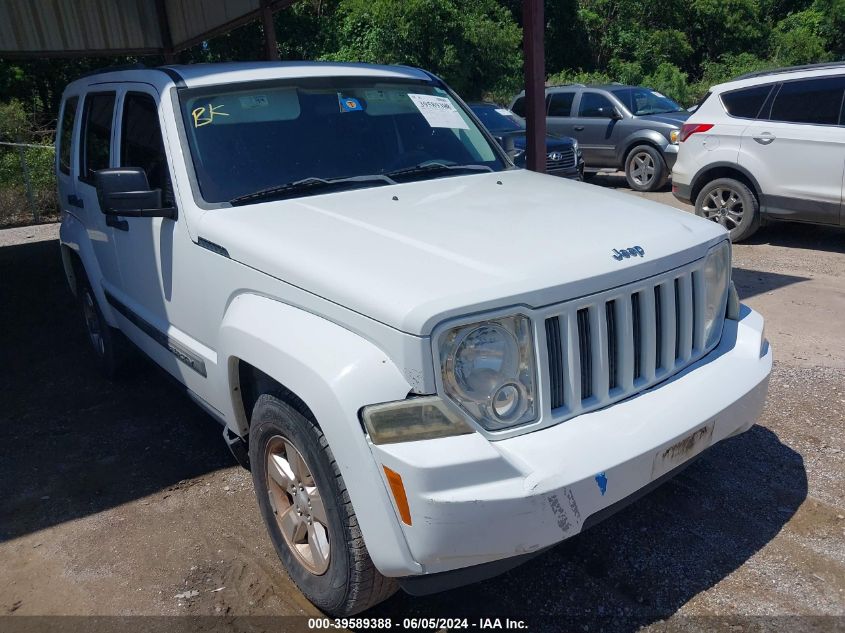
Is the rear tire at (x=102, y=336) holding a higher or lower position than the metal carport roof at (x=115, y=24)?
lower

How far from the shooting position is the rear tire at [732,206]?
26.5 feet

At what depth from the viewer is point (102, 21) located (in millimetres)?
11523

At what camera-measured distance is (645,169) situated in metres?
12.6

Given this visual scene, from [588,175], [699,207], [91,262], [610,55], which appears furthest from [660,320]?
[610,55]

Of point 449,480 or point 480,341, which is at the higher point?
point 480,341

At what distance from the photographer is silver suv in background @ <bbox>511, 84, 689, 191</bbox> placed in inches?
486

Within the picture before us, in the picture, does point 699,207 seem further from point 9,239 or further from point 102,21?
point 9,239

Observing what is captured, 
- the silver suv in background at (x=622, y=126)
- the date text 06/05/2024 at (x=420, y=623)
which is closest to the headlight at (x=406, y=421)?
the date text 06/05/2024 at (x=420, y=623)

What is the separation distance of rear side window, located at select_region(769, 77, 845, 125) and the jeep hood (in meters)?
5.21

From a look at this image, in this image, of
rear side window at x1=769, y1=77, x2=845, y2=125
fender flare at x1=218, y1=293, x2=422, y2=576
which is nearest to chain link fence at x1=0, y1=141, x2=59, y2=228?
rear side window at x1=769, y1=77, x2=845, y2=125

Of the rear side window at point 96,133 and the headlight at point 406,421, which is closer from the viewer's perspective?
Result: the headlight at point 406,421

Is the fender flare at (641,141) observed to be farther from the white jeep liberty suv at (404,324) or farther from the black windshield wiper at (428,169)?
the black windshield wiper at (428,169)

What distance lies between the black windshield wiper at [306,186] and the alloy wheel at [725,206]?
18.9 feet

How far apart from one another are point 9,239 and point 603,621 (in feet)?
39.5
